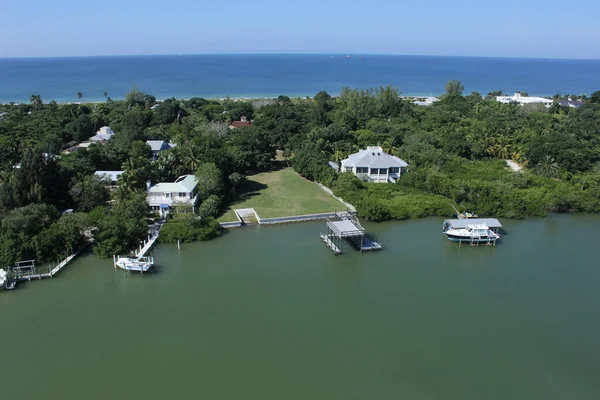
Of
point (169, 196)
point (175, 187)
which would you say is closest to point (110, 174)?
point (169, 196)

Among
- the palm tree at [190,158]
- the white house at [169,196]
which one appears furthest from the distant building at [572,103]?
the white house at [169,196]

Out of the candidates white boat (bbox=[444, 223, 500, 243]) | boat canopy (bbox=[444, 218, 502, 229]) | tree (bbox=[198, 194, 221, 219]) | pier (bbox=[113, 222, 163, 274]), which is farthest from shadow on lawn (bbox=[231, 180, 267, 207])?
white boat (bbox=[444, 223, 500, 243])

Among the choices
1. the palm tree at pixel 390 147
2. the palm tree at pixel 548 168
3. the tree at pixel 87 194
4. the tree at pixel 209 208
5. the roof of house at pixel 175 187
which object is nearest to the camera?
the tree at pixel 87 194

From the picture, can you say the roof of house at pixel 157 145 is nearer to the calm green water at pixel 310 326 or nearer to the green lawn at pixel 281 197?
the green lawn at pixel 281 197

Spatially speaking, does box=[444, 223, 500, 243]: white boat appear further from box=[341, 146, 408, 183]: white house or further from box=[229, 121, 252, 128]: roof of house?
box=[229, 121, 252, 128]: roof of house

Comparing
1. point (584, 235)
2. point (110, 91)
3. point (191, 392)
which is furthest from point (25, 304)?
point (110, 91)

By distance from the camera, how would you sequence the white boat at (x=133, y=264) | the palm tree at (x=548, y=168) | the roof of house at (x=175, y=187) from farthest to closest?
the palm tree at (x=548, y=168) → the roof of house at (x=175, y=187) → the white boat at (x=133, y=264)

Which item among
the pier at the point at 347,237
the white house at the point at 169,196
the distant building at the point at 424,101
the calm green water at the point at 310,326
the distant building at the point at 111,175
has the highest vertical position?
the distant building at the point at 424,101
